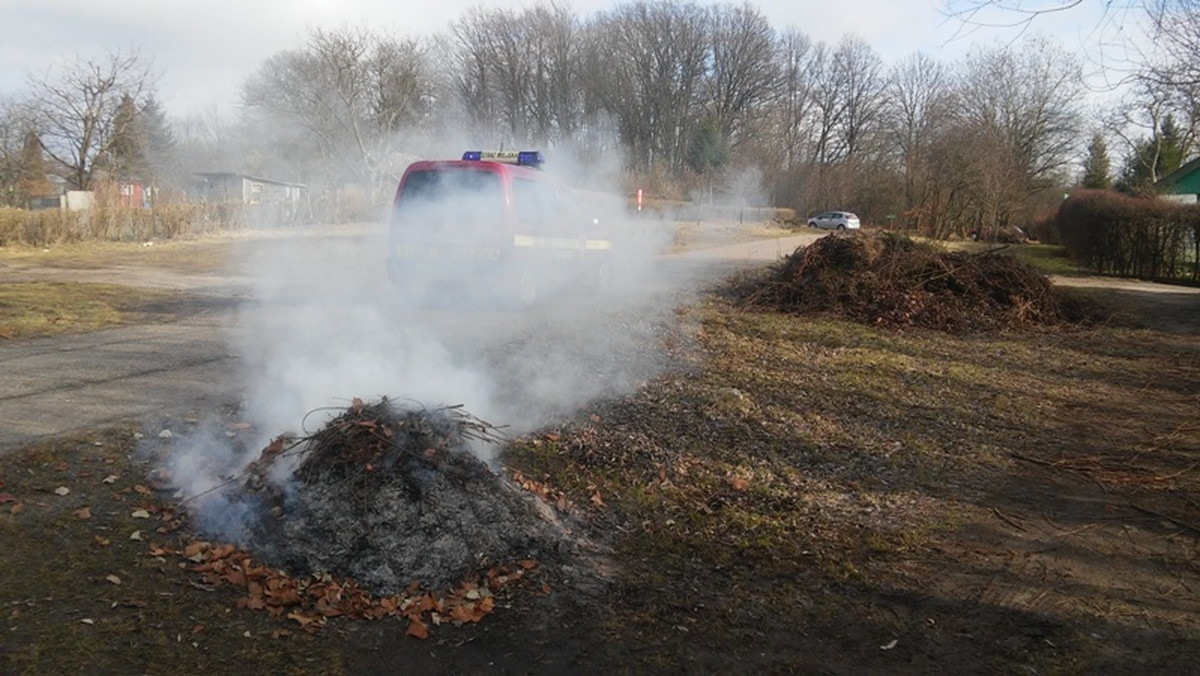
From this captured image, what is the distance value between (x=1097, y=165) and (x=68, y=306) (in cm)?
4870

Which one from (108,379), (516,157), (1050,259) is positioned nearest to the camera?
(108,379)

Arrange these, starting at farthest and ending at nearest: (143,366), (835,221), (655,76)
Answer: (655,76) → (835,221) → (143,366)

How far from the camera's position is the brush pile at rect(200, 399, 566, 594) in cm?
339

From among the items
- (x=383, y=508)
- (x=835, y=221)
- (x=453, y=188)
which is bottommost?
(x=383, y=508)

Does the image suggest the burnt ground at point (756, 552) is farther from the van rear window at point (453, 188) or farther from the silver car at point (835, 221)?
the silver car at point (835, 221)

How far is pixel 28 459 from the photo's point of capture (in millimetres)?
4352

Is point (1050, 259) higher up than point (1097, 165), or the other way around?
point (1097, 165)

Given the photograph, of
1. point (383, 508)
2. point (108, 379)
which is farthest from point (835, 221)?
point (383, 508)

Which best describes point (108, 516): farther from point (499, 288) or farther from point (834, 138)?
point (834, 138)

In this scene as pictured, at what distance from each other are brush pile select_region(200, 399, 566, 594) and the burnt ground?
0.88 ft

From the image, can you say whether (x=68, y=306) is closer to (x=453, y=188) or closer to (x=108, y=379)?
(x=108, y=379)

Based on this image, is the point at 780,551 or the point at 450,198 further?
the point at 450,198

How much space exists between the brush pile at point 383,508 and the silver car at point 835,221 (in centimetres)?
3971

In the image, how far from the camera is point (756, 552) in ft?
12.5
